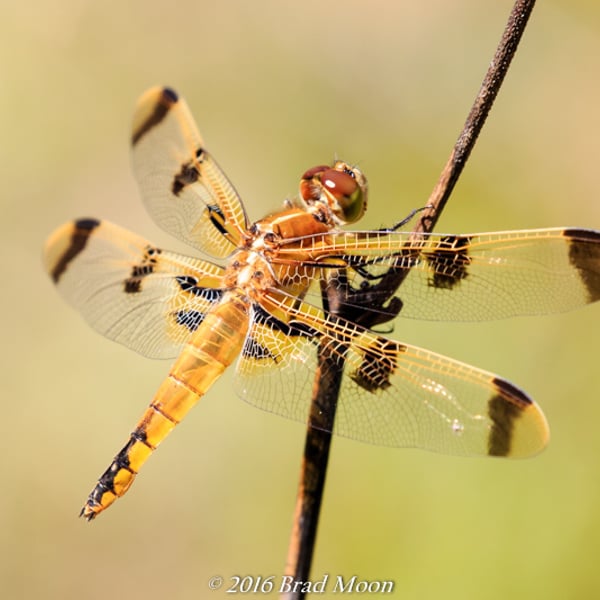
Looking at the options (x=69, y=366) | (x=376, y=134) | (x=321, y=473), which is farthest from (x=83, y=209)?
(x=321, y=473)

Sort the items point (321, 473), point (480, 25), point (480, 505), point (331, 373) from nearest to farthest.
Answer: point (321, 473), point (331, 373), point (480, 505), point (480, 25)

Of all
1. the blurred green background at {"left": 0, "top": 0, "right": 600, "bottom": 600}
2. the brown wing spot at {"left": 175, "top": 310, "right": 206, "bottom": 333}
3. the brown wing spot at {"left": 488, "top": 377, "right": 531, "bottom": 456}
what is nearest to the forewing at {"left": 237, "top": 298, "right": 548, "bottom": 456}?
the brown wing spot at {"left": 488, "top": 377, "right": 531, "bottom": 456}

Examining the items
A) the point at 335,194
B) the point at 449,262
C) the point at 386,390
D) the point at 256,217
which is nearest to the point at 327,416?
the point at 386,390

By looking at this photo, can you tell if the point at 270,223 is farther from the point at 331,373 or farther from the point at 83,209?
the point at 83,209

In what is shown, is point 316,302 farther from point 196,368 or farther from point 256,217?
Answer: point 256,217

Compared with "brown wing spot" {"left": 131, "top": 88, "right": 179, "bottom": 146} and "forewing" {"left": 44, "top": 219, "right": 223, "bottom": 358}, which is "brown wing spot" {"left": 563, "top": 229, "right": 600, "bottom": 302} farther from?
"brown wing spot" {"left": 131, "top": 88, "right": 179, "bottom": 146}

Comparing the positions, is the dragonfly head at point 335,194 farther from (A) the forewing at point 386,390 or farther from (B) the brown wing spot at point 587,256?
(B) the brown wing spot at point 587,256

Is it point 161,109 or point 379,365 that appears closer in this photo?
point 379,365
